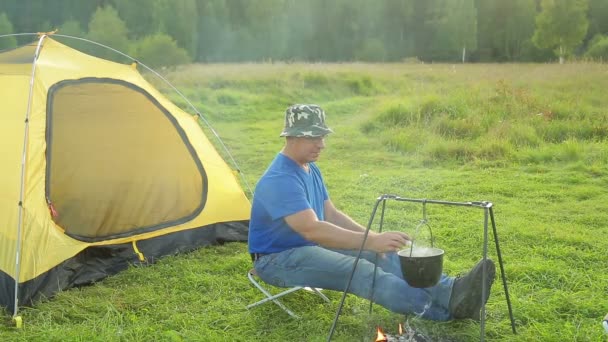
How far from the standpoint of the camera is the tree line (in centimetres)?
1295

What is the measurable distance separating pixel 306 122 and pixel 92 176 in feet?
6.76

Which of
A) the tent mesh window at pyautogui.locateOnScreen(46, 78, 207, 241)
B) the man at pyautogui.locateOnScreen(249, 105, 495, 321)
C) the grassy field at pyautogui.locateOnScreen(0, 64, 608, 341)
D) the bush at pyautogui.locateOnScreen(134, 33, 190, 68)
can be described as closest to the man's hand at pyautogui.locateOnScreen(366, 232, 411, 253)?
the man at pyautogui.locateOnScreen(249, 105, 495, 321)

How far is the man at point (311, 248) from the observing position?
2877 millimetres

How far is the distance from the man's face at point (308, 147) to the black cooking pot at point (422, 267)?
715 millimetres

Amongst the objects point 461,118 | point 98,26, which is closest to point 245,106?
point 461,118

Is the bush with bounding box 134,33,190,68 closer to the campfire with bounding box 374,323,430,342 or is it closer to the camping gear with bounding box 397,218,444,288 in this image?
the campfire with bounding box 374,323,430,342

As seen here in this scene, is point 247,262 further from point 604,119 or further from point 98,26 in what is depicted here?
point 98,26

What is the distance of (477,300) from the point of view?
279 centimetres

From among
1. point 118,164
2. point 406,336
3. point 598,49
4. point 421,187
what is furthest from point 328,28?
point 406,336

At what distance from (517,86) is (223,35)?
8531mm

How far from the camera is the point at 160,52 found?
16984mm

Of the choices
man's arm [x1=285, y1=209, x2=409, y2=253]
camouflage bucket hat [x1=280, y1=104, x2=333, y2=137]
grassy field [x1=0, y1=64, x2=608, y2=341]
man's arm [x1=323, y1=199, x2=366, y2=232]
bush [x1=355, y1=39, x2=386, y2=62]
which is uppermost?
bush [x1=355, y1=39, x2=386, y2=62]

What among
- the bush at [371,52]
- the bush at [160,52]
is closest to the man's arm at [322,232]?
the bush at [371,52]

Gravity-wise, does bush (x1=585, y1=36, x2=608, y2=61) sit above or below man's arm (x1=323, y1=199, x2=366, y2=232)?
above
